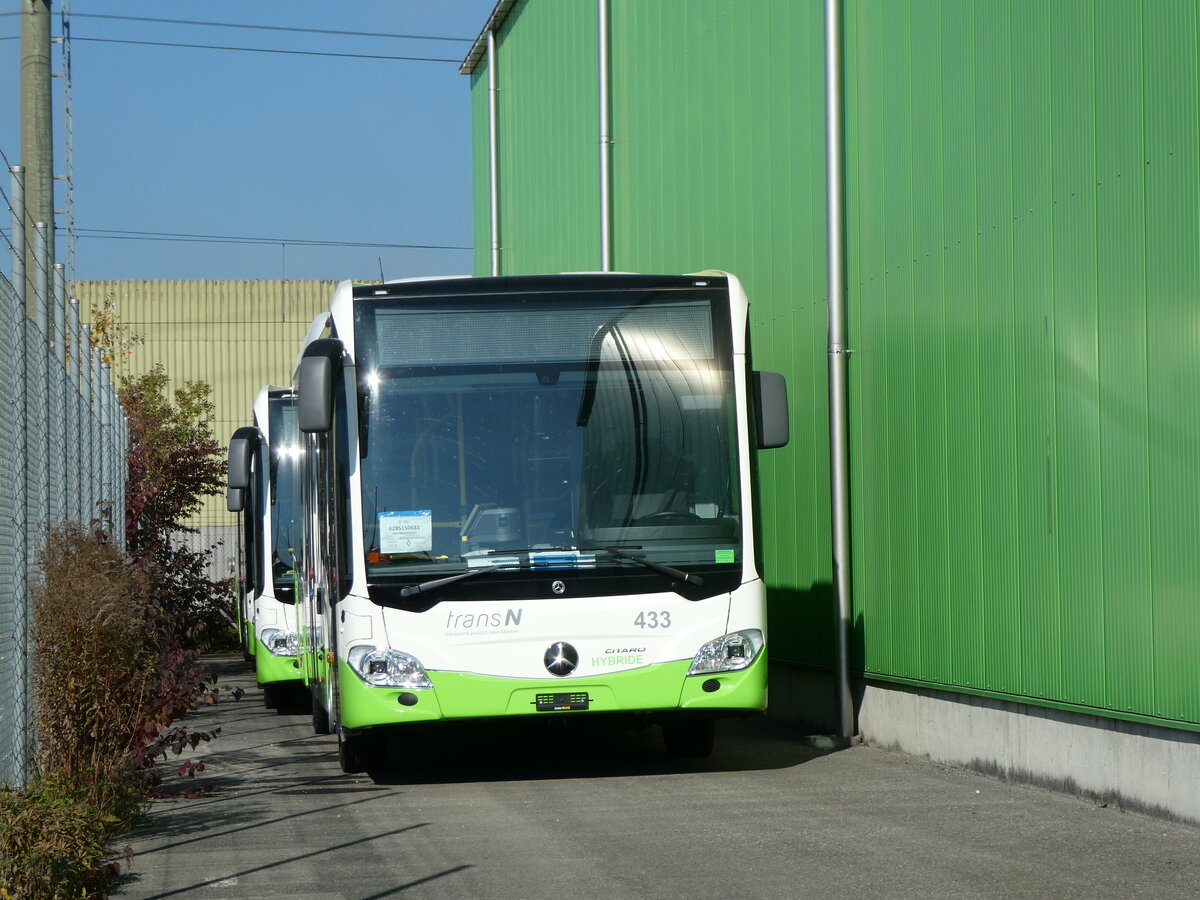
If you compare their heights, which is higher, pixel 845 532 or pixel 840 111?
pixel 840 111

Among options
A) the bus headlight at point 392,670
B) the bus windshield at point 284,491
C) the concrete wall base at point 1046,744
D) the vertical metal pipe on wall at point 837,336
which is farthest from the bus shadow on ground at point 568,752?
the bus windshield at point 284,491

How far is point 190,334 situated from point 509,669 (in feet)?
113

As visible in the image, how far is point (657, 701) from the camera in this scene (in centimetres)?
1045

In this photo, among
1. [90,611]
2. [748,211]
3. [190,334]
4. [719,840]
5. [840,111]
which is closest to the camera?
[719,840]

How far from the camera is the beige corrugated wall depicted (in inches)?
1683

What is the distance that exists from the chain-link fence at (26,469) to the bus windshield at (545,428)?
1.79 metres

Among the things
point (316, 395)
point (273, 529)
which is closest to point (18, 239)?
point (316, 395)

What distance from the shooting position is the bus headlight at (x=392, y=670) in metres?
10.3

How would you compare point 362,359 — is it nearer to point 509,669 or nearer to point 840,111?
point 509,669

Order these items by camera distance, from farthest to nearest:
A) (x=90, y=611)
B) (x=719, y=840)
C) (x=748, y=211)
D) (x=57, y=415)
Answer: (x=748, y=211) → (x=57, y=415) → (x=90, y=611) → (x=719, y=840)

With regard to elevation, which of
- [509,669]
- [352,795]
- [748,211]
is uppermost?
[748,211]

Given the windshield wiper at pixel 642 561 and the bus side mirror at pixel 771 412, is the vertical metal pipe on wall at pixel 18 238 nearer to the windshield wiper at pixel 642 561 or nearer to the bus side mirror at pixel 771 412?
the windshield wiper at pixel 642 561

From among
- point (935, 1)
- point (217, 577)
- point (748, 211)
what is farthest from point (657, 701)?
point (217, 577)

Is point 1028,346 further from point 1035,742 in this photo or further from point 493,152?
point 493,152
